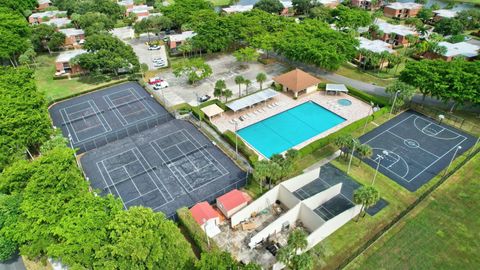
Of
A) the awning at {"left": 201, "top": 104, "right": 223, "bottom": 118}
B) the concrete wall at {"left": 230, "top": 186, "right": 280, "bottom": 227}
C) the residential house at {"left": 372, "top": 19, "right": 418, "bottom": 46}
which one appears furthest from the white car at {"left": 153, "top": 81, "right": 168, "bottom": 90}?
the residential house at {"left": 372, "top": 19, "right": 418, "bottom": 46}

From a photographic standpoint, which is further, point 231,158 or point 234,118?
point 234,118

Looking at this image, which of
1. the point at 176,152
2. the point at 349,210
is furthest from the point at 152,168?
the point at 349,210

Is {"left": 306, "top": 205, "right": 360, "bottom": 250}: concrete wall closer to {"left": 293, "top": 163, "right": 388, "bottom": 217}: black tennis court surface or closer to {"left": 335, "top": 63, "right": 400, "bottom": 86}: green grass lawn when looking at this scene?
{"left": 293, "top": 163, "right": 388, "bottom": 217}: black tennis court surface

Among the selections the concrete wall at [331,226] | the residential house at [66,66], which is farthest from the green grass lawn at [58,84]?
the concrete wall at [331,226]

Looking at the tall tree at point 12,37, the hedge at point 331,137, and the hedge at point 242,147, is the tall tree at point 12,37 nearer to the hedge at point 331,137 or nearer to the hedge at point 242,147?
the hedge at point 242,147

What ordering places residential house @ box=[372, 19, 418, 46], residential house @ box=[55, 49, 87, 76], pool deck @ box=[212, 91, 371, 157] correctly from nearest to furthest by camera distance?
1. pool deck @ box=[212, 91, 371, 157]
2. residential house @ box=[55, 49, 87, 76]
3. residential house @ box=[372, 19, 418, 46]

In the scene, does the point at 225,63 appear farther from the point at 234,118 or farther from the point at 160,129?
the point at 160,129

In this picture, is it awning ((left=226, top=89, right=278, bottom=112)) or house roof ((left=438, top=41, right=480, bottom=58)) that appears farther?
house roof ((left=438, top=41, right=480, bottom=58))
